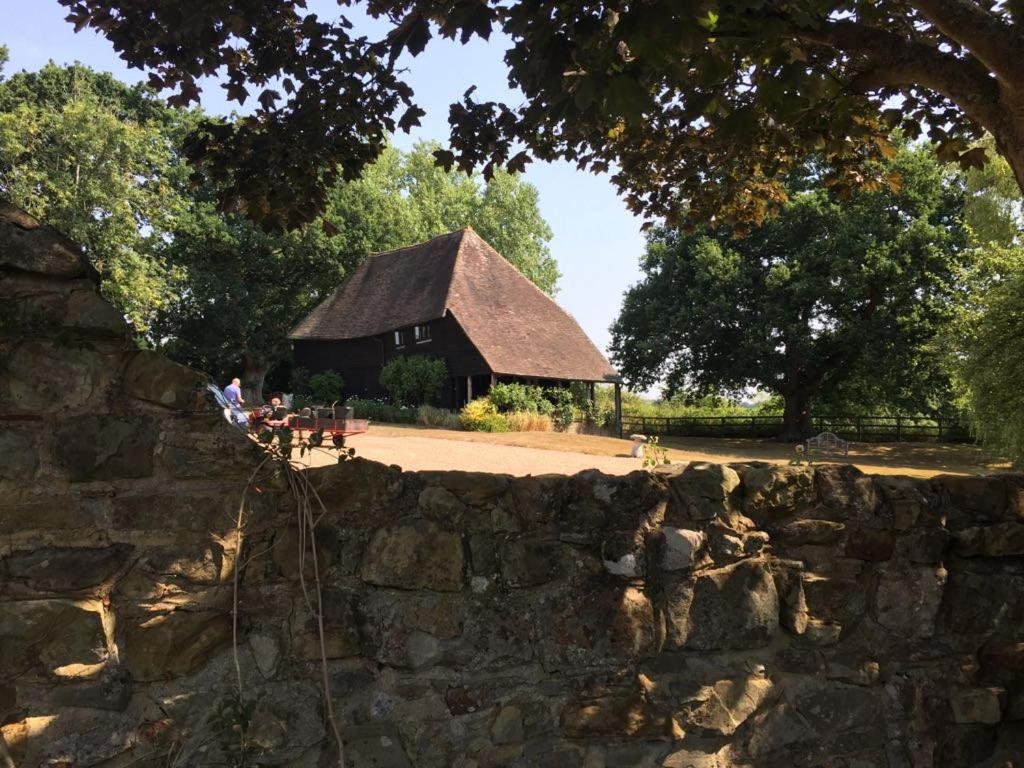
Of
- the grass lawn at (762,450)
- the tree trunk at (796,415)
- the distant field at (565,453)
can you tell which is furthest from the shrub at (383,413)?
the tree trunk at (796,415)

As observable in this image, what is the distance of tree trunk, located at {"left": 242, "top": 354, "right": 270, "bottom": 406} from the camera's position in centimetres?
3497

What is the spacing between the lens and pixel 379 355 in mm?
29734

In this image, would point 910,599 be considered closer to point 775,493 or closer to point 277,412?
point 775,493

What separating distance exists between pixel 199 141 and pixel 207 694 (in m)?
3.43

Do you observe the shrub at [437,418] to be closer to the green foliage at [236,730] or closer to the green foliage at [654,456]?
the green foliage at [654,456]

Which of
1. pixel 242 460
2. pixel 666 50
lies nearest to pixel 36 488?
pixel 242 460

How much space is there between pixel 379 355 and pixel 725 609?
28.1 meters

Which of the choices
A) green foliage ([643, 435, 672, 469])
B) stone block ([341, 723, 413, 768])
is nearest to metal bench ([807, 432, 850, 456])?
green foliage ([643, 435, 672, 469])

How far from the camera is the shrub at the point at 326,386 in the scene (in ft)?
99.6

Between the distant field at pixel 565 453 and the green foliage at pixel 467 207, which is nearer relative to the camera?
the distant field at pixel 565 453

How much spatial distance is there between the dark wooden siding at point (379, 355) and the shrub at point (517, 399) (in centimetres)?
89

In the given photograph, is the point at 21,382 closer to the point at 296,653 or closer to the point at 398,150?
the point at 296,653

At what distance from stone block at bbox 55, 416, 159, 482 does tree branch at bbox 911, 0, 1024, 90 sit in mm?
3953

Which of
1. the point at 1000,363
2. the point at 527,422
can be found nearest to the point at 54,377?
the point at 1000,363
